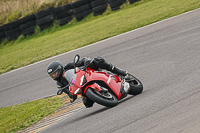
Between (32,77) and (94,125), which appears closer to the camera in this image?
(94,125)

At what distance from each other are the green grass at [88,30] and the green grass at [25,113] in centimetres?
558

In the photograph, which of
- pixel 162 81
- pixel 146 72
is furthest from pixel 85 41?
pixel 162 81

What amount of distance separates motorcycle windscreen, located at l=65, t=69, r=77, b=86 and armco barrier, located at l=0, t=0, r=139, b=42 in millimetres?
Result: 13702

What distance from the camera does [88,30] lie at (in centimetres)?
1853

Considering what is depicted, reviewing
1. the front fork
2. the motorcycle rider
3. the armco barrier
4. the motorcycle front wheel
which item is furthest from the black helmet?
the armco barrier

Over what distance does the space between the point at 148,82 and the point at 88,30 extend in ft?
34.7

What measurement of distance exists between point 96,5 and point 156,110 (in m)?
15.7

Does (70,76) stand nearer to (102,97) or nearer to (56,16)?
(102,97)

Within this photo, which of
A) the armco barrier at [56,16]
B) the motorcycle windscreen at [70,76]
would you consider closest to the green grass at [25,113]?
the motorcycle windscreen at [70,76]

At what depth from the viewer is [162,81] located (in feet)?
25.7

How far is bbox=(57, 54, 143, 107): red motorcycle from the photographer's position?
673 centimetres

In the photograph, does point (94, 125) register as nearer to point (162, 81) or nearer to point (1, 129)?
point (162, 81)

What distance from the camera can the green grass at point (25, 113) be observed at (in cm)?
881

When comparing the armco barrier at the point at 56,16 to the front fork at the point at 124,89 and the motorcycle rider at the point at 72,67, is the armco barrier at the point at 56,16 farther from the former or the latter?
the front fork at the point at 124,89
